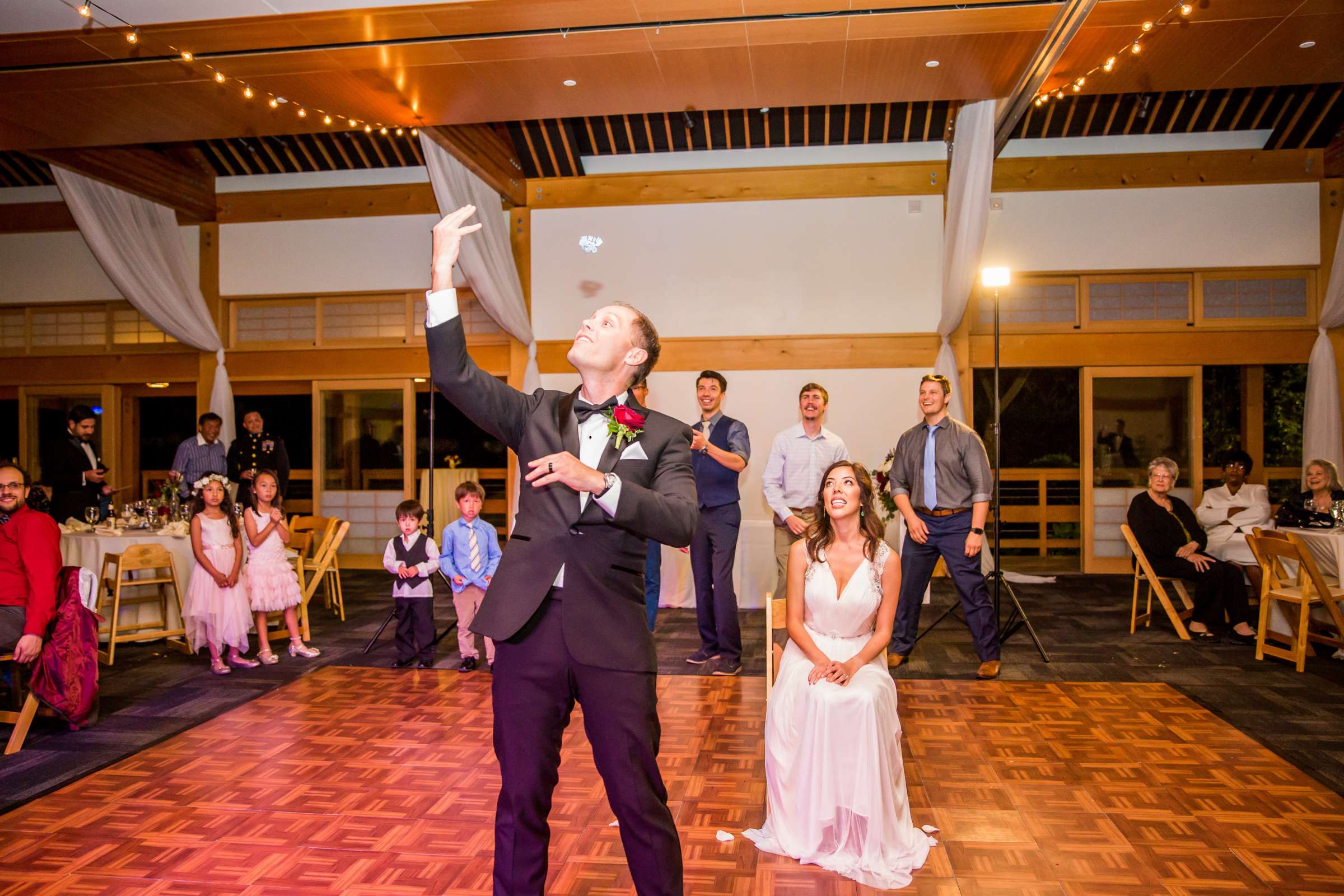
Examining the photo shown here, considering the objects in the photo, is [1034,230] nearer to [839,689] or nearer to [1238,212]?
[1238,212]

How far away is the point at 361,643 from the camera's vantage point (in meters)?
5.52

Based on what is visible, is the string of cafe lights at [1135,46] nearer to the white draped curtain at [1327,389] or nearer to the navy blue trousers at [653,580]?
the white draped curtain at [1327,389]

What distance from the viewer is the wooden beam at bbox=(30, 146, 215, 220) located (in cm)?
738

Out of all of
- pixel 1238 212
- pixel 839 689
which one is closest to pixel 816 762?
pixel 839 689

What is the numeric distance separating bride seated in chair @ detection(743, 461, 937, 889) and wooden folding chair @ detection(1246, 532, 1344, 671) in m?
3.07

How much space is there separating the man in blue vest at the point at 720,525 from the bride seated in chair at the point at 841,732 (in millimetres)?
1693

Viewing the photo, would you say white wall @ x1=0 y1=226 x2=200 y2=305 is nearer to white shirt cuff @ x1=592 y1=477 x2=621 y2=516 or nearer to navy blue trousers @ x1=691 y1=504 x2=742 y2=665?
navy blue trousers @ x1=691 y1=504 x2=742 y2=665

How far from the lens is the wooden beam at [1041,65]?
4566 mm

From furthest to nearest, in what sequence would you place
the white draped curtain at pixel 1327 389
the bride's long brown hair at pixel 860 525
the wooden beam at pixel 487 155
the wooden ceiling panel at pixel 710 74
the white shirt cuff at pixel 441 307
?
the white draped curtain at pixel 1327 389
the wooden beam at pixel 487 155
the wooden ceiling panel at pixel 710 74
the bride's long brown hair at pixel 860 525
the white shirt cuff at pixel 441 307

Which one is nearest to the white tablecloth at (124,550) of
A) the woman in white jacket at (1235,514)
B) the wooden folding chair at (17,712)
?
the wooden folding chair at (17,712)

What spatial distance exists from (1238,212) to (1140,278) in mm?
960

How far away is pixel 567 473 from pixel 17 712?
A: 368 cm

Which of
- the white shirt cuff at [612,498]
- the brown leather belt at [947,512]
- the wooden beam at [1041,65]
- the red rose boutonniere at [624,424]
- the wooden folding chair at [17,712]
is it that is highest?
the wooden beam at [1041,65]

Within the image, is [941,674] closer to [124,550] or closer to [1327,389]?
[124,550]
